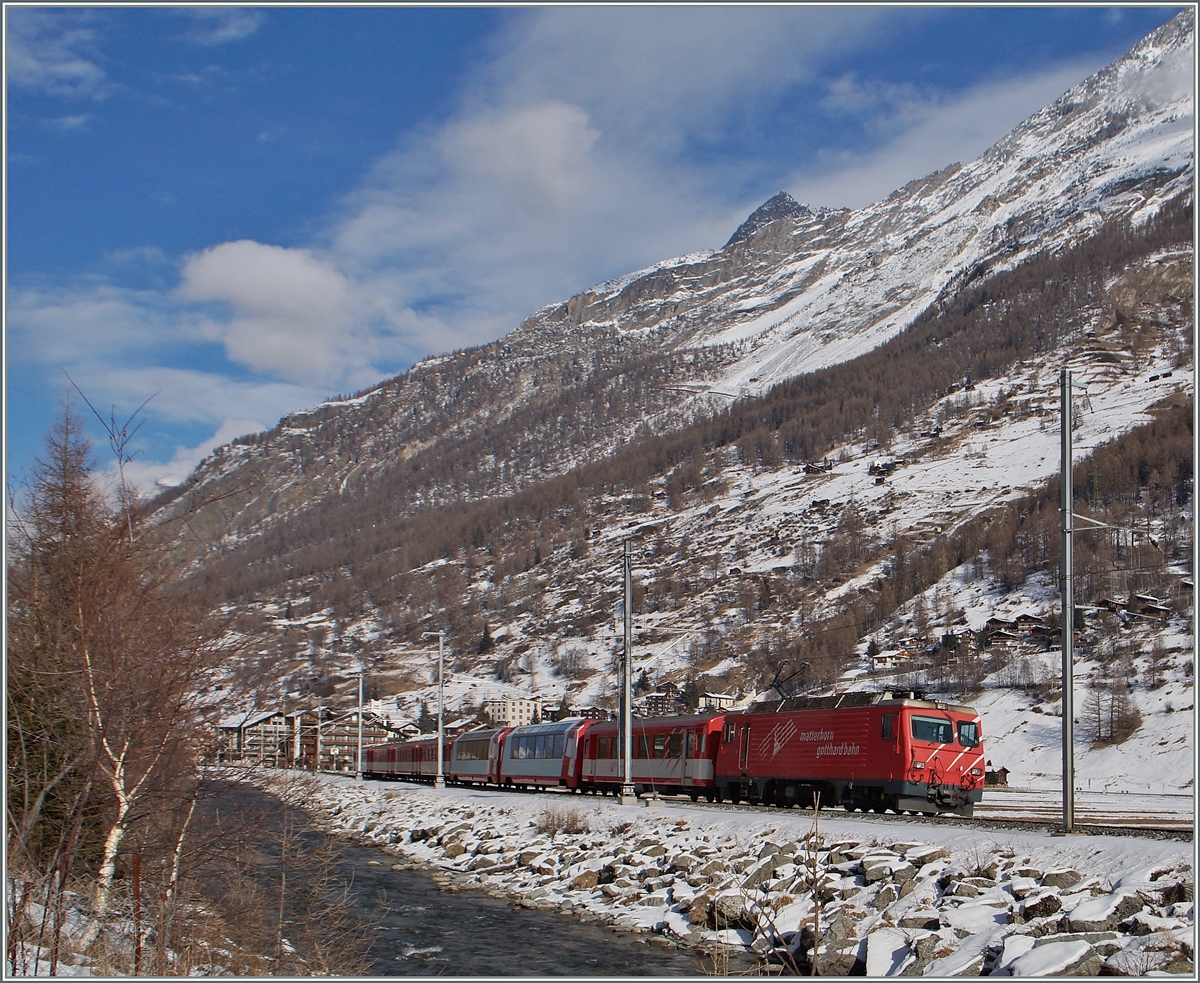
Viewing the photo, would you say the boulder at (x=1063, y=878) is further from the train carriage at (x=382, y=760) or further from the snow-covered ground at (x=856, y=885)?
the train carriage at (x=382, y=760)

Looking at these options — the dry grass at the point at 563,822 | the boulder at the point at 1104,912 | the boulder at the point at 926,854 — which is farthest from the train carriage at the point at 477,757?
the boulder at the point at 1104,912

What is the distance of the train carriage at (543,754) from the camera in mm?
45562

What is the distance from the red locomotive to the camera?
26.7m

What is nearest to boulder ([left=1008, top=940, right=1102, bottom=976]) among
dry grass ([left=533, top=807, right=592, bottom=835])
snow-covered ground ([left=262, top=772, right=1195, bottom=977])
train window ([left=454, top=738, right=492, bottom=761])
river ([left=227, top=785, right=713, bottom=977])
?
snow-covered ground ([left=262, top=772, right=1195, bottom=977])

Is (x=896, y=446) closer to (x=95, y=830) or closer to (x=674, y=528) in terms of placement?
(x=674, y=528)

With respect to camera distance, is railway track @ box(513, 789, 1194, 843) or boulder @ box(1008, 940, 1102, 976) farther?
railway track @ box(513, 789, 1194, 843)

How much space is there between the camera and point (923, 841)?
1892cm

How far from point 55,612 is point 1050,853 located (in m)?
14.4

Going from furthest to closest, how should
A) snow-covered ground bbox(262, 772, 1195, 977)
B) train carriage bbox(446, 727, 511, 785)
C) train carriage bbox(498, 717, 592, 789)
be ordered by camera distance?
1. train carriage bbox(446, 727, 511, 785)
2. train carriage bbox(498, 717, 592, 789)
3. snow-covered ground bbox(262, 772, 1195, 977)

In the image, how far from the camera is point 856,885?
17.9 meters

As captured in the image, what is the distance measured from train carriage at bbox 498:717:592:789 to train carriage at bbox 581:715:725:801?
1180 mm

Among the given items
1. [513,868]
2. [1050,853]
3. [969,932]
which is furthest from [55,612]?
[513,868]

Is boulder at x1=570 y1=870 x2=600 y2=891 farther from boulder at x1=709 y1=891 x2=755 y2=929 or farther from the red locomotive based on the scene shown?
the red locomotive

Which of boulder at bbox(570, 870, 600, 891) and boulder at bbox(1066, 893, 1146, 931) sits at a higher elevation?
boulder at bbox(1066, 893, 1146, 931)
